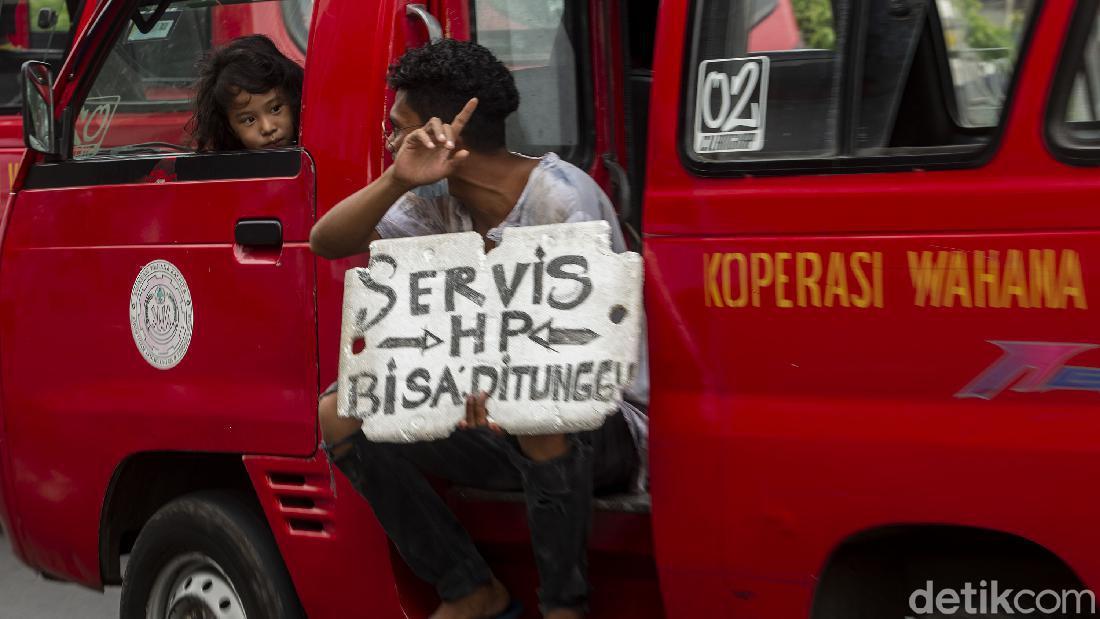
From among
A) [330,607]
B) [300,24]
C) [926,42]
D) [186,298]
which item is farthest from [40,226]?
[926,42]

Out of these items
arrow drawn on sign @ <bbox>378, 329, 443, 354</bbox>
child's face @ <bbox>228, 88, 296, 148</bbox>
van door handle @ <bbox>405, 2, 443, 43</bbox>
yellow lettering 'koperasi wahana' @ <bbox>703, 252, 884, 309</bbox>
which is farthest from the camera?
child's face @ <bbox>228, 88, 296, 148</bbox>

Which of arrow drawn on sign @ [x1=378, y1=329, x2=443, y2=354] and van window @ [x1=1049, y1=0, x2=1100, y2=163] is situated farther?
arrow drawn on sign @ [x1=378, y1=329, x2=443, y2=354]

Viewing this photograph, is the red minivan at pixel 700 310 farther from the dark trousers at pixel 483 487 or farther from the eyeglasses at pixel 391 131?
the dark trousers at pixel 483 487

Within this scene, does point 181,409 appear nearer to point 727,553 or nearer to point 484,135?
point 484,135

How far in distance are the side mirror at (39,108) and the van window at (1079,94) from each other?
2506 millimetres

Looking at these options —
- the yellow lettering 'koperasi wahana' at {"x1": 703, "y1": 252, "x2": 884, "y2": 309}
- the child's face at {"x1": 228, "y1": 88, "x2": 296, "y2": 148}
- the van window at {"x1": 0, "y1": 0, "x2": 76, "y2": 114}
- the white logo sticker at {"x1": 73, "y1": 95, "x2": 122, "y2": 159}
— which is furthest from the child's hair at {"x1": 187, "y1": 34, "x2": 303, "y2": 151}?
the van window at {"x1": 0, "y1": 0, "x2": 76, "y2": 114}

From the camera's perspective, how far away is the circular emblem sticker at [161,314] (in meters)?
3.36

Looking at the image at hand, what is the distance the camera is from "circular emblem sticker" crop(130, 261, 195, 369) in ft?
11.0

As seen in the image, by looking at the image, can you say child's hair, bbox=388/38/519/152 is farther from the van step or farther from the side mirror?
the side mirror

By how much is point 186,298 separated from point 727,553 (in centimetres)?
148

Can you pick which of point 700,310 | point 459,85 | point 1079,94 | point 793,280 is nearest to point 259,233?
point 459,85

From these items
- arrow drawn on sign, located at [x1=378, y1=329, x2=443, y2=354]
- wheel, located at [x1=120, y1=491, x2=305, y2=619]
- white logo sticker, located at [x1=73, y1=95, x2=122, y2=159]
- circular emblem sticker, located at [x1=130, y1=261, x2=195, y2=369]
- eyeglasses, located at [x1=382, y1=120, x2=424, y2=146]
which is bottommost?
wheel, located at [x1=120, y1=491, x2=305, y2=619]

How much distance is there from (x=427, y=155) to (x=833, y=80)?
833 mm

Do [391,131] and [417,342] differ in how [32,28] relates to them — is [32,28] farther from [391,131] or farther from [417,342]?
[417,342]
